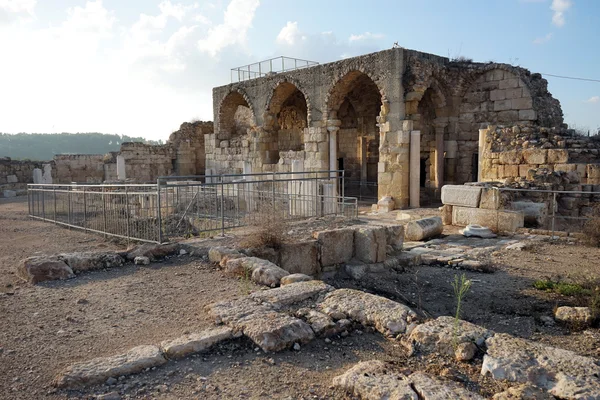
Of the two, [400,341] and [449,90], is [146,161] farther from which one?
[400,341]

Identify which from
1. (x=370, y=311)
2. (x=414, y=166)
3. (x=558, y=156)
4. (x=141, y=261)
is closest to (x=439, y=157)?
(x=414, y=166)

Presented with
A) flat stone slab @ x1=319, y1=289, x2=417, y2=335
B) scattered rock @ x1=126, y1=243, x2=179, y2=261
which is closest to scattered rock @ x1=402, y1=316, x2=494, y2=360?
flat stone slab @ x1=319, y1=289, x2=417, y2=335

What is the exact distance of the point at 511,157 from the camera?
12.7m

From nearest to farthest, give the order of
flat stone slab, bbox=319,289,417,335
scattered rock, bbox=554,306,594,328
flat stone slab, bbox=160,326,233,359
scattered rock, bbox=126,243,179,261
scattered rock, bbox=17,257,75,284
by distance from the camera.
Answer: flat stone slab, bbox=160,326,233,359 < flat stone slab, bbox=319,289,417,335 < scattered rock, bbox=554,306,594,328 < scattered rock, bbox=17,257,75,284 < scattered rock, bbox=126,243,179,261

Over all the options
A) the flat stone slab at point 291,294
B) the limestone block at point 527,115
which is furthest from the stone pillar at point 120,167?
the flat stone slab at point 291,294

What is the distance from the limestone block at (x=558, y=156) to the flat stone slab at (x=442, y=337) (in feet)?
32.2

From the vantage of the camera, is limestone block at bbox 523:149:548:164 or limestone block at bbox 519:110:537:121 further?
limestone block at bbox 519:110:537:121

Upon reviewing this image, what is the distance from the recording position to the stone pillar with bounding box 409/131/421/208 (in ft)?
50.6

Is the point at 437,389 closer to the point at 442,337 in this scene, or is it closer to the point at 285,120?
the point at 442,337

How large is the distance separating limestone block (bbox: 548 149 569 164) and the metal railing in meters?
0.93

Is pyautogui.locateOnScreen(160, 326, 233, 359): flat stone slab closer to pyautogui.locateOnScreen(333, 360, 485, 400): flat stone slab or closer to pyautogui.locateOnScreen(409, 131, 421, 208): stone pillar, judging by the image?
pyautogui.locateOnScreen(333, 360, 485, 400): flat stone slab

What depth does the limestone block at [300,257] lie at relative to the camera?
24.0 ft

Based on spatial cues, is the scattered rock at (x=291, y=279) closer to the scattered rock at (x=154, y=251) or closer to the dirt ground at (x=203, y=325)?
the dirt ground at (x=203, y=325)

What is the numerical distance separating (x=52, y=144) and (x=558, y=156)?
273 ft
